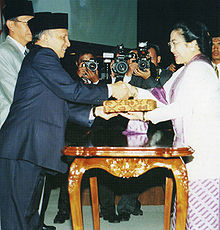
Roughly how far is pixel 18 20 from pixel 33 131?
114 cm

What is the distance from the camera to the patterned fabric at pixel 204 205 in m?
1.77

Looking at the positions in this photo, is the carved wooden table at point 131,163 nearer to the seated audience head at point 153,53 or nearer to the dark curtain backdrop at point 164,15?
the seated audience head at point 153,53

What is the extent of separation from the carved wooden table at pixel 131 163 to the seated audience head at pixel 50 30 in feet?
2.52

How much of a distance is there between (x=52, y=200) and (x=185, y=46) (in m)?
2.43

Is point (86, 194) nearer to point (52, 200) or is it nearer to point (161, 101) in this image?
point (52, 200)

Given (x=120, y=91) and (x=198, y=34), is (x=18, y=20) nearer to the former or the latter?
(x=120, y=91)

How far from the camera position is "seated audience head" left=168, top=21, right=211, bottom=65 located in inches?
72.7

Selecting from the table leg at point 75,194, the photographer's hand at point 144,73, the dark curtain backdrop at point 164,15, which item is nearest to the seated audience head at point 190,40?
the table leg at point 75,194

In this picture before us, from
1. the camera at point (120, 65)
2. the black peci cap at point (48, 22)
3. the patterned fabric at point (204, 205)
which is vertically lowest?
the patterned fabric at point (204, 205)

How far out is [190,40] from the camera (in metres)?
1.87

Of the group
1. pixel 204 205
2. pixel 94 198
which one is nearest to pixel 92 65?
pixel 94 198

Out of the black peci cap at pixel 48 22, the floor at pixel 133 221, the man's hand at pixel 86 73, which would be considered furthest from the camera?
the man's hand at pixel 86 73

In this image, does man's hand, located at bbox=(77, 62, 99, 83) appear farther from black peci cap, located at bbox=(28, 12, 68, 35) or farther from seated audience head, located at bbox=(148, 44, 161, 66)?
black peci cap, located at bbox=(28, 12, 68, 35)

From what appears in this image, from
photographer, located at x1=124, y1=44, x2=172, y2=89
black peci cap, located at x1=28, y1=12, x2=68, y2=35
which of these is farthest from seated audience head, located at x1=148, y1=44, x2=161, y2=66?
black peci cap, located at x1=28, y1=12, x2=68, y2=35
